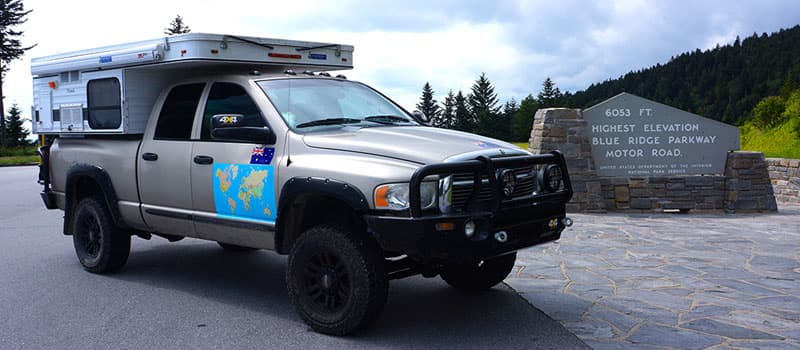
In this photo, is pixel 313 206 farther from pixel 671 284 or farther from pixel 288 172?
pixel 671 284

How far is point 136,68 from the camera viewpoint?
292 inches

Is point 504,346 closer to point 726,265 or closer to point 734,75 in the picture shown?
point 726,265

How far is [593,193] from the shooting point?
12758 millimetres

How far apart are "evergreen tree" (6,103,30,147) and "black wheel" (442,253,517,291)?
5946 cm

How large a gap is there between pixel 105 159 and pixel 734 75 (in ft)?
156

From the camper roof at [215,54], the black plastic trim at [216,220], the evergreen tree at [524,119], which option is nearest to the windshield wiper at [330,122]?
the black plastic trim at [216,220]

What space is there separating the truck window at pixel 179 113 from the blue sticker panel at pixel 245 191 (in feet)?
2.58

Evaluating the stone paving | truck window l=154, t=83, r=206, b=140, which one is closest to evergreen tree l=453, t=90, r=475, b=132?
the stone paving

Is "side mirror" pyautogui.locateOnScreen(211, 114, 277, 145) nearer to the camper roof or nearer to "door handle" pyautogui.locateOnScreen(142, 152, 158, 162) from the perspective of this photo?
Result: the camper roof

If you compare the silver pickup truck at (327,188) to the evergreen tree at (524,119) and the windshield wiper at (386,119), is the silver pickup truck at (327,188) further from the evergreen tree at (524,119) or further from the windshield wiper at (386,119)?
the evergreen tree at (524,119)

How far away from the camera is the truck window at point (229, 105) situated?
645 centimetres

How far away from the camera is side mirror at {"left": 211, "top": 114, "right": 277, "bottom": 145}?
19.7 feet

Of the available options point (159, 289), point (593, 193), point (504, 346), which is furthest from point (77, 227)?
point (593, 193)

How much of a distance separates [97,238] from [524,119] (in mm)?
83108
